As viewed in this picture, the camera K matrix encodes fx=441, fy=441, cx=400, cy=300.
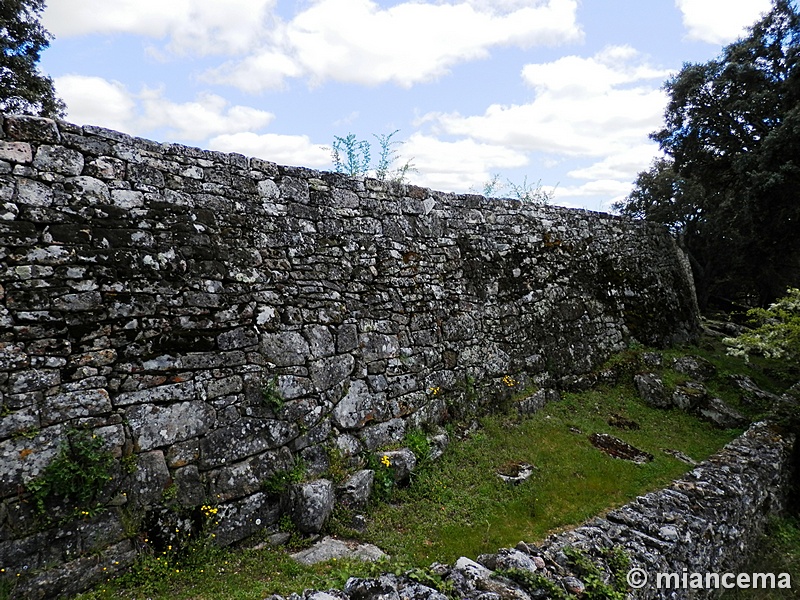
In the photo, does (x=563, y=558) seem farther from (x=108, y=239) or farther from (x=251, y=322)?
(x=108, y=239)

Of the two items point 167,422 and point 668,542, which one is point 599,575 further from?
point 167,422

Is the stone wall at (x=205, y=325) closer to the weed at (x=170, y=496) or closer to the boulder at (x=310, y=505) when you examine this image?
the weed at (x=170, y=496)

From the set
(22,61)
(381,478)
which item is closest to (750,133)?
(381,478)

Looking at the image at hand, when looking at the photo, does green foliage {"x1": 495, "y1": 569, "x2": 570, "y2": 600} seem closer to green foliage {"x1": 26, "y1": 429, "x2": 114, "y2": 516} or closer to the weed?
the weed

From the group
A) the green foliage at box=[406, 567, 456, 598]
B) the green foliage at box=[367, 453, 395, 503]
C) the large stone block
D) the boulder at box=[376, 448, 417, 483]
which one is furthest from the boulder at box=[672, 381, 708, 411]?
the large stone block

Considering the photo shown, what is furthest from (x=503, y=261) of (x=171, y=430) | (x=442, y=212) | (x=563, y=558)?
(x=171, y=430)

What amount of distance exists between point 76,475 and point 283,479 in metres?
1.96

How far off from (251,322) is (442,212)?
420 centimetres

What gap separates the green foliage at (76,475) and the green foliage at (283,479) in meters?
1.56

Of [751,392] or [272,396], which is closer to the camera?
[272,396]

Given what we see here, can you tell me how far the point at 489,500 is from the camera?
580 centimetres

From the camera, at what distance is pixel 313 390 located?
5617mm

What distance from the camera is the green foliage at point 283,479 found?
4.89 m

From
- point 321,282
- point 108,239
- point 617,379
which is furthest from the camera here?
point 617,379
